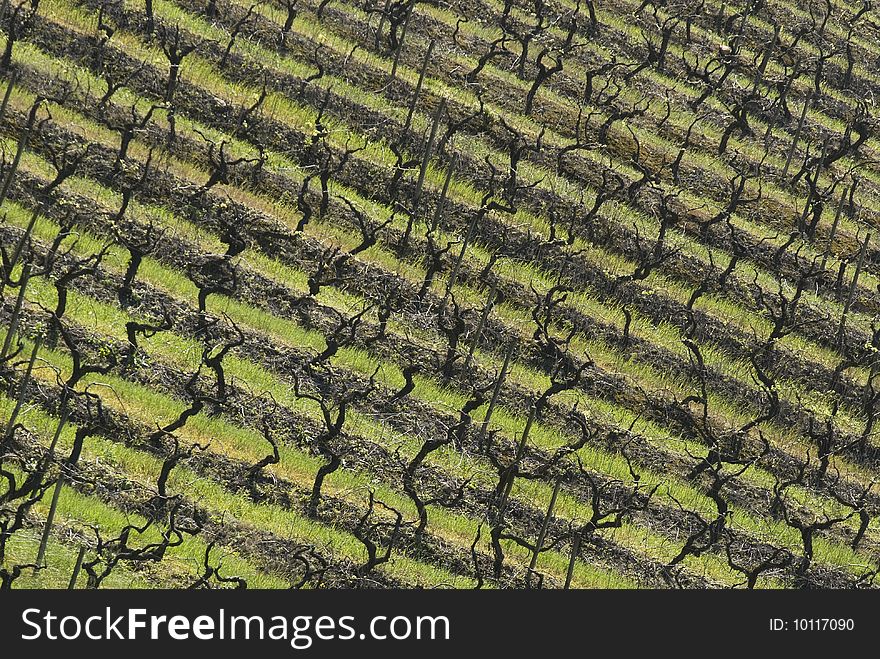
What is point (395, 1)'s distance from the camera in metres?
27.9

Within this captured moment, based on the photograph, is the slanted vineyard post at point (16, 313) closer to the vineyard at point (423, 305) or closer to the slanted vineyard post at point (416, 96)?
the vineyard at point (423, 305)

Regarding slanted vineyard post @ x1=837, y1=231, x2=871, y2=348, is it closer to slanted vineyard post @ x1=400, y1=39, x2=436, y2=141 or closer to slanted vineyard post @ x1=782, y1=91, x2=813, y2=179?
slanted vineyard post @ x1=782, y1=91, x2=813, y2=179

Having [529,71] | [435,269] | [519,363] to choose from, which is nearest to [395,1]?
[529,71]

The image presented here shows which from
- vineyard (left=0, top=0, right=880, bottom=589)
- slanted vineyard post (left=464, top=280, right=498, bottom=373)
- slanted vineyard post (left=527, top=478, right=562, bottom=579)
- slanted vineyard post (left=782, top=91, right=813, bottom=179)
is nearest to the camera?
vineyard (left=0, top=0, right=880, bottom=589)

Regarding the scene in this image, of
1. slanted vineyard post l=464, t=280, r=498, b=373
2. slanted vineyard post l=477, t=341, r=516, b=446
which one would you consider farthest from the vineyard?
slanted vineyard post l=477, t=341, r=516, b=446

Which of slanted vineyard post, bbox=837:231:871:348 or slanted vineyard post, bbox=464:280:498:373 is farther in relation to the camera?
slanted vineyard post, bbox=837:231:871:348

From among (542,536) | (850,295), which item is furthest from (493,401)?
(850,295)

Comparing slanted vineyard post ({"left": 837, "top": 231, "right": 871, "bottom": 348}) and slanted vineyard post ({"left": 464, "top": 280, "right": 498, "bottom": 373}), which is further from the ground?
slanted vineyard post ({"left": 837, "top": 231, "right": 871, "bottom": 348})

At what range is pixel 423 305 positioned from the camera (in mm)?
23016

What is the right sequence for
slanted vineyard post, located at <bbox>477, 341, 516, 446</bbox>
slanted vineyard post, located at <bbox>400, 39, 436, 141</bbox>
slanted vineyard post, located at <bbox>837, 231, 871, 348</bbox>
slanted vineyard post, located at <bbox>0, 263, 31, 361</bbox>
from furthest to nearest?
slanted vineyard post, located at <bbox>837, 231, 871, 348</bbox> → slanted vineyard post, located at <bbox>400, 39, 436, 141</bbox> → slanted vineyard post, located at <bbox>477, 341, 516, 446</bbox> → slanted vineyard post, located at <bbox>0, 263, 31, 361</bbox>

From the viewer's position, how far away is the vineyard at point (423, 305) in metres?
19.4

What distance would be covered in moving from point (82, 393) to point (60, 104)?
7.02 metres

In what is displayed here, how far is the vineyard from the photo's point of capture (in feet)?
63.5

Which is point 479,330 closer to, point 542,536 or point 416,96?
point 542,536
